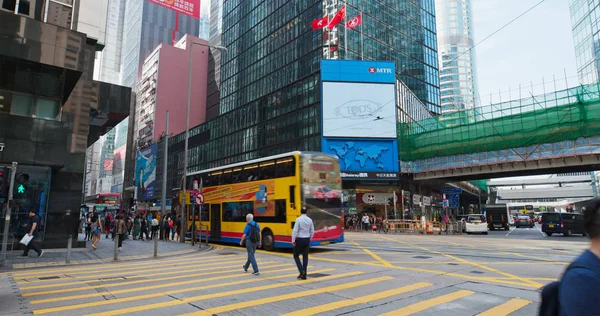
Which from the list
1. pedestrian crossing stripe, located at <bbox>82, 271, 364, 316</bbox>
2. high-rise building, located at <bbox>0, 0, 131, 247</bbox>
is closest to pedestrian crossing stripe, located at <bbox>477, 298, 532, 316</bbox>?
pedestrian crossing stripe, located at <bbox>82, 271, 364, 316</bbox>

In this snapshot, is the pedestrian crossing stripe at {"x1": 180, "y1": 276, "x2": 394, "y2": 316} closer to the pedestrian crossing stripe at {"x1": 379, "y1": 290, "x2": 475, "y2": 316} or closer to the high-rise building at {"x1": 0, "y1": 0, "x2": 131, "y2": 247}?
the pedestrian crossing stripe at {"x1": 379, "y1": 290, "x2": 475, "y2": 316}

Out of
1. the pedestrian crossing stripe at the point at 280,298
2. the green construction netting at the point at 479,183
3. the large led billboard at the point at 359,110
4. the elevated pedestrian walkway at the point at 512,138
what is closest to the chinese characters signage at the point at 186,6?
the large led billboard at the point at 359,110

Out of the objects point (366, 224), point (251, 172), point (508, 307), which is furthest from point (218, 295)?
point (366, 224)

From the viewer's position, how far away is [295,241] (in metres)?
9.35

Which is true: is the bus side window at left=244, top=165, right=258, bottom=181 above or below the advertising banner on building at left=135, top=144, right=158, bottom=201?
below

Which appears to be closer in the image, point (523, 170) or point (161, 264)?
point (161, 264)

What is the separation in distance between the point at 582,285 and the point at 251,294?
6.47 meters

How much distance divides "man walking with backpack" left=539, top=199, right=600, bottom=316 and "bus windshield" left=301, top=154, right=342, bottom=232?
13193 millimetres

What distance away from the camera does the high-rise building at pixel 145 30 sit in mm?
115188

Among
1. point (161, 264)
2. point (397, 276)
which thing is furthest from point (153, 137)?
point (397, 276)

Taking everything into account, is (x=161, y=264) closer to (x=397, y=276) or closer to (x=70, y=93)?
(x=397, y=276)

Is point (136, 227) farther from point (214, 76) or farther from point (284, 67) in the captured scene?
point (214, 76)

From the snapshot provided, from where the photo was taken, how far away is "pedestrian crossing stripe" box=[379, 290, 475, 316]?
618cm

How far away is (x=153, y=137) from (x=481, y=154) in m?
75.3
